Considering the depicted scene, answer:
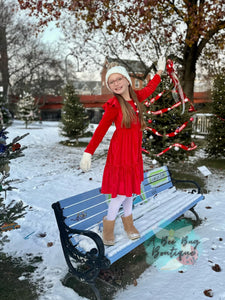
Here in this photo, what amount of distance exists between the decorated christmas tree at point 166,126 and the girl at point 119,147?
3.98 metres

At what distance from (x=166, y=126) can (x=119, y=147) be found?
14.5 ft

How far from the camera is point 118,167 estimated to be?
2.76m

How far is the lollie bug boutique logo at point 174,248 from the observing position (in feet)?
10.7

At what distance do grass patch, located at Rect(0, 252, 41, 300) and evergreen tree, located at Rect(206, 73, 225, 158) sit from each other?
8.42 metres

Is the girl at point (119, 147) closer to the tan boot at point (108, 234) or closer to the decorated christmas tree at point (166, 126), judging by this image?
the tan boot at point (108, 234)

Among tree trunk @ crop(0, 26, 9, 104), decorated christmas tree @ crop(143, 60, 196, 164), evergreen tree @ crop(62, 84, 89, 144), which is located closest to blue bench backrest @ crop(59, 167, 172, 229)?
decorated christmas tree @ crop(143, 60, 196, 164)

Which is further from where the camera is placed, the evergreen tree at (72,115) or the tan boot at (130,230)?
the evergreen tree at (72,115)

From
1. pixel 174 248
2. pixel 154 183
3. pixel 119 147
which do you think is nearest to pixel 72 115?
pixel 154 183

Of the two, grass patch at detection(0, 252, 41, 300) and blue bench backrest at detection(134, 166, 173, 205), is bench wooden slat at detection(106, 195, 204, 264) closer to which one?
blue bench backrest at detection(134, 166, 173, 205)

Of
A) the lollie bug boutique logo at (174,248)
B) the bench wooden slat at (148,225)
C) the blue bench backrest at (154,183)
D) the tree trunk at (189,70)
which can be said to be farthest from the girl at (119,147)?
the tree trunk at (189,70)

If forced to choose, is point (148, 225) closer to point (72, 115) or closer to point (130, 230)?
point (130, 230)

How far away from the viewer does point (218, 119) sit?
32.9 feet

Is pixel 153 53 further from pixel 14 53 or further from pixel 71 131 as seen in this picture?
pixel 14 53

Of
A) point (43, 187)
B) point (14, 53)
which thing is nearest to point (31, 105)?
point (14, 53)
